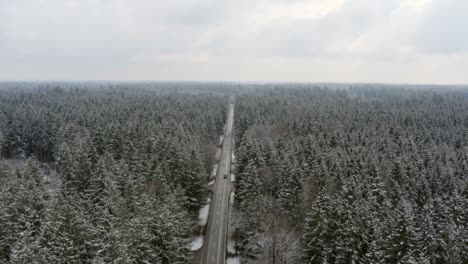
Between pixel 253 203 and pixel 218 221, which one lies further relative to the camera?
pixel 218 221

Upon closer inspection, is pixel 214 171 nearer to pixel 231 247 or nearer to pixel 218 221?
pixel 218 221

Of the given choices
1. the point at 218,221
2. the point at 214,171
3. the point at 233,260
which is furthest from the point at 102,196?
the point at 214,171

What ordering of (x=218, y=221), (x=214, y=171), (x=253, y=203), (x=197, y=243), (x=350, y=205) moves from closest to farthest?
(x=350, y=205), (x=253, y=203), (x=197, y=243), (x=218, y=221), (x=214, y=171)

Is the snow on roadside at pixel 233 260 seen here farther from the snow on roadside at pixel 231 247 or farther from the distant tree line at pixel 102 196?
the distant tree line at pixel 102 196

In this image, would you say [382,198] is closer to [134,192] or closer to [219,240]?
[219,240]

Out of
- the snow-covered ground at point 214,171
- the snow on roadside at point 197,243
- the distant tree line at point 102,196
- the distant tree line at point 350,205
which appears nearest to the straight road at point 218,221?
the snow on roadside at point 197,243

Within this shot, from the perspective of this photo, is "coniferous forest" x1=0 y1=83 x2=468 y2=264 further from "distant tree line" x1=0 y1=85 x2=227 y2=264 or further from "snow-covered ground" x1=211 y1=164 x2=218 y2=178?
"snow-covered ground" x1=211 y1=164 x2=218 y2=178

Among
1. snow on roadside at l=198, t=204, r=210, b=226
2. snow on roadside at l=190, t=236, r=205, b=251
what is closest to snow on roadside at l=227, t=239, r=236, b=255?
snow on roadside at l=190, t=236, r=205, b=251
